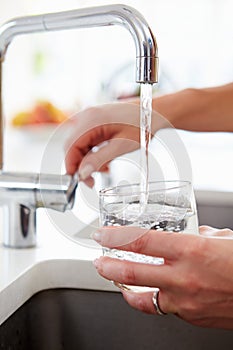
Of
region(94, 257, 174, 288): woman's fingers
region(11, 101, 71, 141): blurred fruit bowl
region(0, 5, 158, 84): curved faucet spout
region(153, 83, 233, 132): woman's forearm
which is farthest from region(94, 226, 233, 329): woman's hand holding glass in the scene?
region(11, 101, 71, 141): blurred fruit bowl

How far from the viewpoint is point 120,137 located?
797 millimetres

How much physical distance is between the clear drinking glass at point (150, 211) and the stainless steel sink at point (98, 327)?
181 mm

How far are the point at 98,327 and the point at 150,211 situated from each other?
240mm

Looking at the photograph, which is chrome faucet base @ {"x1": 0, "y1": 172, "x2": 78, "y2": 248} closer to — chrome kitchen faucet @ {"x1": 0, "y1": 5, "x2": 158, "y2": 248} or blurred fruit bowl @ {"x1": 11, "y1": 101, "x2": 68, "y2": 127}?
chrome kitchen faucet @ {"x1": 0, "y1": 5, "x2": 158, "y2": 248}

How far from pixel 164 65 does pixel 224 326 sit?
290 cm

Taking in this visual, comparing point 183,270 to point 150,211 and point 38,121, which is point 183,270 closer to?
point 150,211

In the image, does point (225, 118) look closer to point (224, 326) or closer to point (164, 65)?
point (224, 326)

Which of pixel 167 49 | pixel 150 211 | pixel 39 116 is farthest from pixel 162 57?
pixel 150 211

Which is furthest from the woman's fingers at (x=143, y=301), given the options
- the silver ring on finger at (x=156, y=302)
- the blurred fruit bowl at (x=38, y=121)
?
the blurred fruit bowl at (x=38, y=121)

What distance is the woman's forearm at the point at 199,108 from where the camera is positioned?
89 cm

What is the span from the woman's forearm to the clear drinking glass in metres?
0.32

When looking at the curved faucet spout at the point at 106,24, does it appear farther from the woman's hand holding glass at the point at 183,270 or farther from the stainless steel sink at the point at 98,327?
the stainless steel sink at the point at 98,327

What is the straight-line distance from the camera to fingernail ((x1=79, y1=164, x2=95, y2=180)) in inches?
30.4

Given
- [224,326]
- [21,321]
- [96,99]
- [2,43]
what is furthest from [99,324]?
[96,99]
